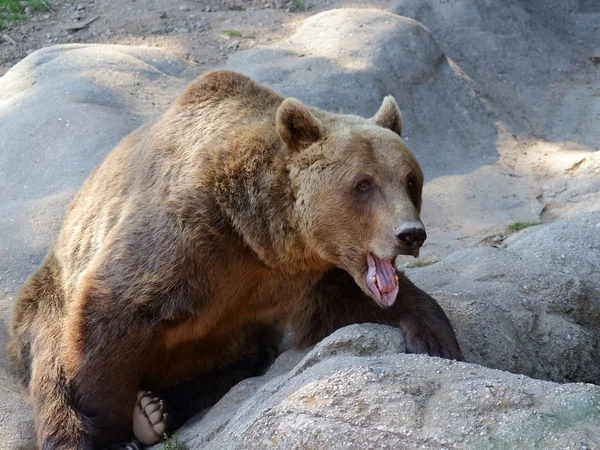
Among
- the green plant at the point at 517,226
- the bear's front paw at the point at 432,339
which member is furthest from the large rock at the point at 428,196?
the green plant at the point at 517,226

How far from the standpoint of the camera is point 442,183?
9.06 metres

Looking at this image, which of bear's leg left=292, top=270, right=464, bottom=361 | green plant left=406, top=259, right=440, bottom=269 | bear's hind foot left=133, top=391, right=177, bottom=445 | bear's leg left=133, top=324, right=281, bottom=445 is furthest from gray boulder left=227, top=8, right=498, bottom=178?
bear's hind foot left=133, top=391, right=177, bottom=445

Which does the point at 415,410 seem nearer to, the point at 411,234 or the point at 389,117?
the point at 411,234

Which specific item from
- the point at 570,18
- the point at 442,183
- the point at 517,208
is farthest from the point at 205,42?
the point at 570,18

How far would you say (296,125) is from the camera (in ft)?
14.9

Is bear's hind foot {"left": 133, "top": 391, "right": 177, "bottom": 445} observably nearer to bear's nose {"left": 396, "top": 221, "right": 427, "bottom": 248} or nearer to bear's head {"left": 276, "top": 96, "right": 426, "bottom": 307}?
bear's head {"left": 276, "top": 96, "right": 426, "bottom": 307}

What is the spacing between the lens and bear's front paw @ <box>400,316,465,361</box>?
4.39m

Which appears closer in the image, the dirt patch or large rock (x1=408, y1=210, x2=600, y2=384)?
large rock (x1=408, y1=210, x2=600, y2=384)

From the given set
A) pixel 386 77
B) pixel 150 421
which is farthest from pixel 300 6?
pixel 150 421

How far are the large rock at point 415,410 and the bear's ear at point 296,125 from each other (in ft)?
4.28

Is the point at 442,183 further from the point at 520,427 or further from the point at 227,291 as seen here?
the point at 520,427

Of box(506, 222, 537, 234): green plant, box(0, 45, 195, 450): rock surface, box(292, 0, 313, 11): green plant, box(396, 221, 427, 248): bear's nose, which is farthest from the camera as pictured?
box(292, 0, 313, 11): green plant

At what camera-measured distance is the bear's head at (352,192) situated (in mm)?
4336

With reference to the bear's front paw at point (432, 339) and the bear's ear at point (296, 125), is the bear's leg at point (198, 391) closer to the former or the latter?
the bear's front paw at point (432, 339)
